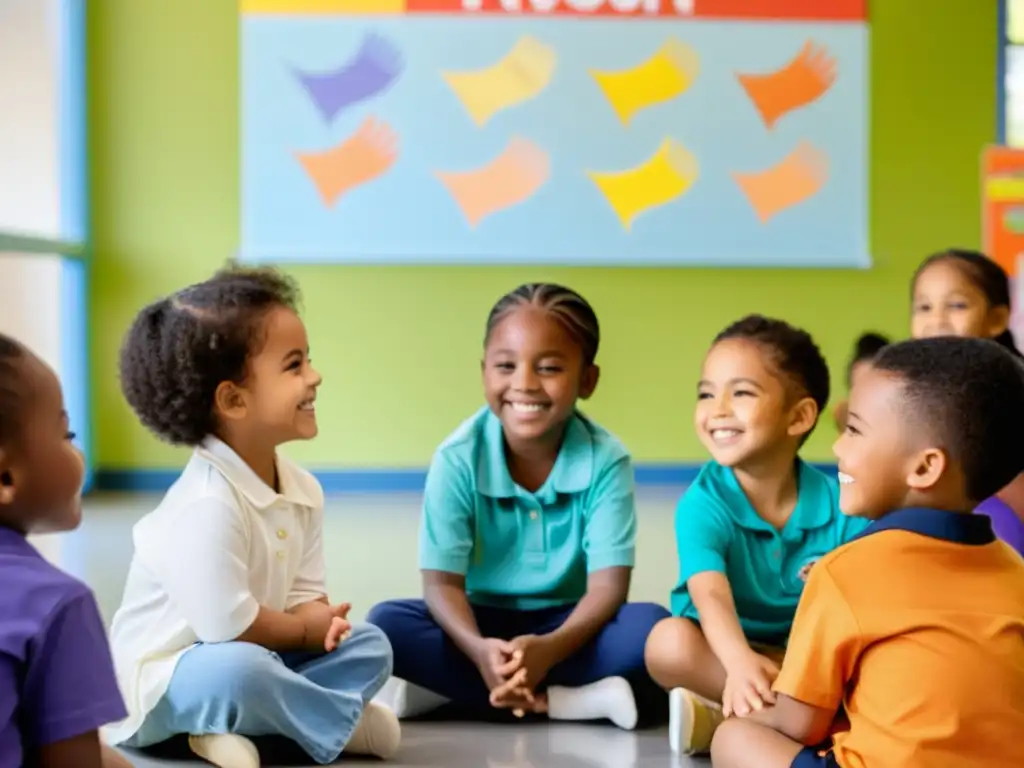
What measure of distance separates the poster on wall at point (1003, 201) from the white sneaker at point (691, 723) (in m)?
3.21

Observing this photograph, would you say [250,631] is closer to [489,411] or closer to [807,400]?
[489,411]

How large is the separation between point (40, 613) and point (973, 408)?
88 cm

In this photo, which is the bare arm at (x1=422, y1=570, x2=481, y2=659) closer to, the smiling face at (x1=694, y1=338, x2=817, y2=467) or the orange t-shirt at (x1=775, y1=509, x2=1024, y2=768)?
the smiling face at (x1=694, y1=338, x2=817, y2=467)

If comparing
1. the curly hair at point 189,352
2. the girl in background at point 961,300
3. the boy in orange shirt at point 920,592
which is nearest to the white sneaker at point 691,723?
the boy in orange shirt at point 920,592

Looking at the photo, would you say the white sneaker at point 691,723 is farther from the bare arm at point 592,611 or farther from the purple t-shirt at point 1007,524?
the purple t-shirt at point 1007,524

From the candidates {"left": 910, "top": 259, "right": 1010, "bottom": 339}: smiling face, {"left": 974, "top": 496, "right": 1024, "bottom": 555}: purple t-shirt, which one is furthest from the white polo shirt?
{"left": 910, "top": 259, "right": 1010, "bottom": 339}: smiling face

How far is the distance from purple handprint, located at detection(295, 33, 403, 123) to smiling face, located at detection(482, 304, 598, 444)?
2.49 meters

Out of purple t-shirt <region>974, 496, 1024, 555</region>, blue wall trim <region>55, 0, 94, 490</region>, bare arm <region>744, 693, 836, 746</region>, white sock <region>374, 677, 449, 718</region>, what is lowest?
white sock <region>374, 677, 449, 718</region>

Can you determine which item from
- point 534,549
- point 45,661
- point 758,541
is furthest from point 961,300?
point 45,661

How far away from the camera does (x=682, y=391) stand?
455cm

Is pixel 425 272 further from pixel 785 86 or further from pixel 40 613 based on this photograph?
pixel 40 613

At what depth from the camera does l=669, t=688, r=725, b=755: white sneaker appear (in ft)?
5.83

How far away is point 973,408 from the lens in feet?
4.41

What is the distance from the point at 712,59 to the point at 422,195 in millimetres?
1036
